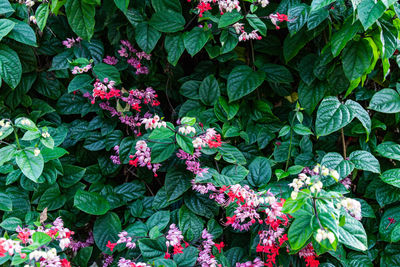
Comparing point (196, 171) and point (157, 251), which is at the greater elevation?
point (196, 171)

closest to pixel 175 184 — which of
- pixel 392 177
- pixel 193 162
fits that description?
pixel 193 162

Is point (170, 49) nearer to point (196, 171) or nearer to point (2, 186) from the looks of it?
point (196, 171)

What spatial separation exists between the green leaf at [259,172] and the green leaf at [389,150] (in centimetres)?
50

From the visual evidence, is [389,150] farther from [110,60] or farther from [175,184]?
[110,60]

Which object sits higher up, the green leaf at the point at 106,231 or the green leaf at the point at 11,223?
the green leaf at the point at 11,223

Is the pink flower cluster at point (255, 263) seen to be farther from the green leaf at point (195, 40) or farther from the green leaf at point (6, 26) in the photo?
the green leaf at point (6, 26)

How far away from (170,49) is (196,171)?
0.53 meters

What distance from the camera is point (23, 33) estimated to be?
4.83 feet

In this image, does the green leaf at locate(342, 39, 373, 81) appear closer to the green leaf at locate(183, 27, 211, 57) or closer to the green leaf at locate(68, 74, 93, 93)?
the green leaf at locate(183, 27, 211, 57)

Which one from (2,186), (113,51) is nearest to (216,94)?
(113,51)

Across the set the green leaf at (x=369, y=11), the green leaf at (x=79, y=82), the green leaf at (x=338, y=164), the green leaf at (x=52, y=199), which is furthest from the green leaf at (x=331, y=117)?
the green leaf at (x=52, y=199)

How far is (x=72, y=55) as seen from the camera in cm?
163

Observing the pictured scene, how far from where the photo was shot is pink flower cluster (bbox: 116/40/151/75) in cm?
161

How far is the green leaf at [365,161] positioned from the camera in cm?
144
